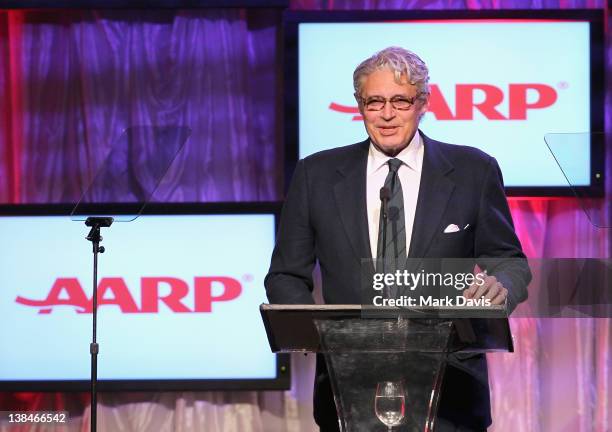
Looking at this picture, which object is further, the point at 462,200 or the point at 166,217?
the point at 166,217

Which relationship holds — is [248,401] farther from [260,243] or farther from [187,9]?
[187,9]

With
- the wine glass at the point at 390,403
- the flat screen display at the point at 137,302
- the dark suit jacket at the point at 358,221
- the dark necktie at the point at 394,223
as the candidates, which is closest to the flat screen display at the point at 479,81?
the flat screen display at the point at 137,302

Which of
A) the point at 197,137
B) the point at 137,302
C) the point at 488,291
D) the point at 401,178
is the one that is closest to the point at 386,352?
the point at 488,291

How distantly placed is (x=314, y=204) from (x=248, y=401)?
2173mm

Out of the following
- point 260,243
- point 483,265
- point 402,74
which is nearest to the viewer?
point 483,265

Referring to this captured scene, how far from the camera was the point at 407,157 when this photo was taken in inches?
97.9

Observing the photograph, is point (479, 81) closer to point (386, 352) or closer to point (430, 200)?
point (430, 200)

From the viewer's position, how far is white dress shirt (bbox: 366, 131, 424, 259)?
7.83ft

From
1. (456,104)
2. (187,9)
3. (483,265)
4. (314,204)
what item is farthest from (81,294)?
(483,265)

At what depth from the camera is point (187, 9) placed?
4.39 metres

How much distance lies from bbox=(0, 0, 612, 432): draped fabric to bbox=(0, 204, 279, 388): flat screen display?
29 cm

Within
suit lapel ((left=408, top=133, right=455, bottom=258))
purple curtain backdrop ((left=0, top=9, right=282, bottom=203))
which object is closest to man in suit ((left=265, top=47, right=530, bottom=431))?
suit lapel ((left=408, top=133, right=455, bottom=258))

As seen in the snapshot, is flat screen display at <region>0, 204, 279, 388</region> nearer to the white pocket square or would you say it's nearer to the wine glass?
the white pocket square

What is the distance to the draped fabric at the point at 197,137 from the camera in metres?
4.45
